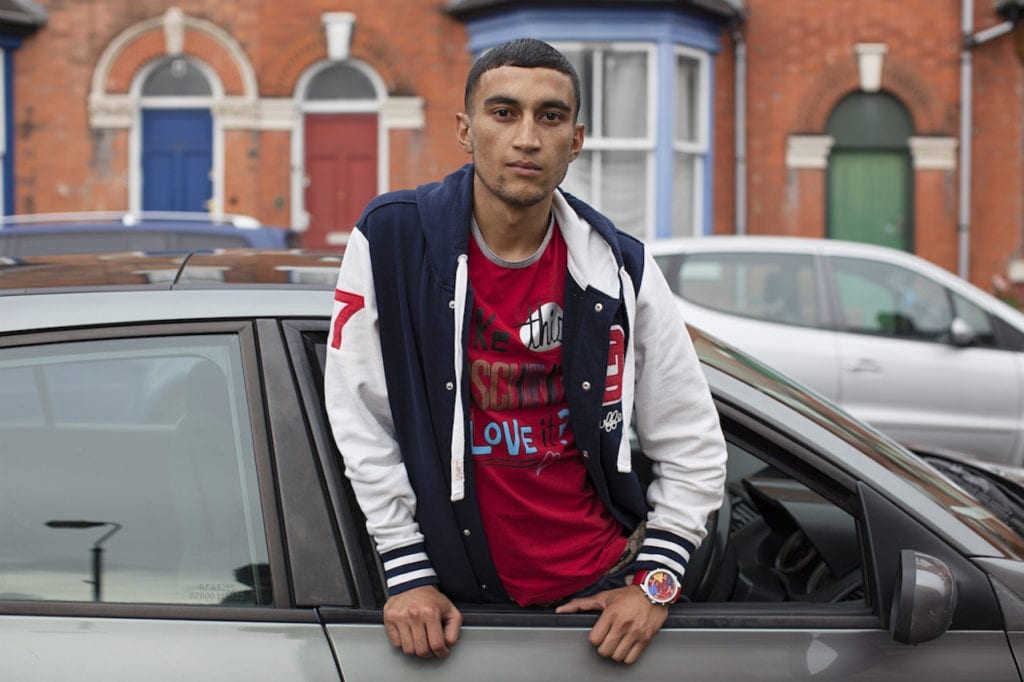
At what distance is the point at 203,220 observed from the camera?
942 centimetres

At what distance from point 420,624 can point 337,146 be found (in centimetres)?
1245

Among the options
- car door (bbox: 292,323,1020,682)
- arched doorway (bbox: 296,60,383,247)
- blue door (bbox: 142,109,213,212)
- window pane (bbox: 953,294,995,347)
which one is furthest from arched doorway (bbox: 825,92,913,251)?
car door (bbox: 292,323,1020,682)

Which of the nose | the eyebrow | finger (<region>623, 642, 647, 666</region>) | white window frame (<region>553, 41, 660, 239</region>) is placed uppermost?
white window frame (<region>553, 41, 660, 239</region>)

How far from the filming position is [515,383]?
223 cm

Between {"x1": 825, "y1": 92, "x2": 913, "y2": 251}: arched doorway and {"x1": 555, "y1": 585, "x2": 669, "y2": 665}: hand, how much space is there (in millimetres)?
12606

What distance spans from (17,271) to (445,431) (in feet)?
3.35

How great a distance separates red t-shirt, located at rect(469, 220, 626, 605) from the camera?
7.28 feet

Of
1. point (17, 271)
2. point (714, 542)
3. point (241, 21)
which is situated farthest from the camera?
point (241, 21)

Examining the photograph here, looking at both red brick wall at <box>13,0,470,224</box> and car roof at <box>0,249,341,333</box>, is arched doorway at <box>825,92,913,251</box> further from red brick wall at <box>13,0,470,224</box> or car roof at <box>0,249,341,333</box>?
car roof at <box>0,249,341,333</box>

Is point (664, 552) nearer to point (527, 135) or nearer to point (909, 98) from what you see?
point (527, 135)

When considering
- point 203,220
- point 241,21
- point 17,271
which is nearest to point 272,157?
point 241,21

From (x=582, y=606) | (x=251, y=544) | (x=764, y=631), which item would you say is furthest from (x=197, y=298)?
(x=764, y=631)

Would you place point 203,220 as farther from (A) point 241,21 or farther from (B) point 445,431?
(B) point 445,431

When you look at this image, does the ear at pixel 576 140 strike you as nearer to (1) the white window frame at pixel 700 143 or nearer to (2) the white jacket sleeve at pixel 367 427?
(2) the white jacket sleeve at pixel 367 427
